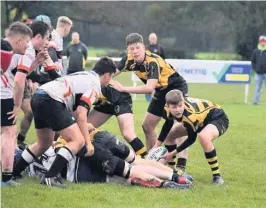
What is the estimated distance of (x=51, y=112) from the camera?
679 cm

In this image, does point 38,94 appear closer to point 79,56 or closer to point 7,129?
point 7,129

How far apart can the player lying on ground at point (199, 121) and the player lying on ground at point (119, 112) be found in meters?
0.65

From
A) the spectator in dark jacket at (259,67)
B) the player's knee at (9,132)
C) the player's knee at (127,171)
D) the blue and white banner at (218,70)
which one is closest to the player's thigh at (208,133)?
the player's knee at (127,171)

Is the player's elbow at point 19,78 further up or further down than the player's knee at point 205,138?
further up

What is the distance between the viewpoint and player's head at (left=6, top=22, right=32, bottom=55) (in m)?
6.55

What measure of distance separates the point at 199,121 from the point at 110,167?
1.33m

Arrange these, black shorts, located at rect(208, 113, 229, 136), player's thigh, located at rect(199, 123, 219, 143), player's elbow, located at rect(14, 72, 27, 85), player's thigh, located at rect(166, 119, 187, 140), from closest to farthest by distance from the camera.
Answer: player's elbow, located at rect(14, 72, 27, 85) → player's thigh, located at rect(199, 123, 219, 143) → black shorts, located at rect(208, 113, 229, 136) → player's thigh, located at rect(166, 119, 187, 140)

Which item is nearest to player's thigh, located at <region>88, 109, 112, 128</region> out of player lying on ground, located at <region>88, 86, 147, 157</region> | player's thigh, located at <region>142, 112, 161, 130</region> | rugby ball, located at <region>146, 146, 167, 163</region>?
player lying on ground, located at <region>88, 86, 147, 157</region>

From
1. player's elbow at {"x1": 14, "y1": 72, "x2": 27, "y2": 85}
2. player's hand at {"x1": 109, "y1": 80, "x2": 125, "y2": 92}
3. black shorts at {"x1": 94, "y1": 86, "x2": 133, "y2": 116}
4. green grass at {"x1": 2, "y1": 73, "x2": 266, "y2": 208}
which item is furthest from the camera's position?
black shorts at {"x1": 94, "y1": 86, "x2": 133, "y2": 116}

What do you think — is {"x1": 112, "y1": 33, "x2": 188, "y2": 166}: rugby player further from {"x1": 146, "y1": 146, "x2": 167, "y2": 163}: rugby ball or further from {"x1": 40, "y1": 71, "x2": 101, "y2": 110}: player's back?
{"x1": 40, "y1": 71, "x2": 101, "y2": 110}: player's back

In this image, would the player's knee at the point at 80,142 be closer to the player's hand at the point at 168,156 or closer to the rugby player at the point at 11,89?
the rugby player at the point at 11,89

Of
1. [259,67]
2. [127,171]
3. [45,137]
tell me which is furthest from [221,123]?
[259,67]

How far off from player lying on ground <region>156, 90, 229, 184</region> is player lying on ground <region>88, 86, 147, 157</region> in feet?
2.14

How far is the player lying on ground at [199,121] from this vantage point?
7488 mm
